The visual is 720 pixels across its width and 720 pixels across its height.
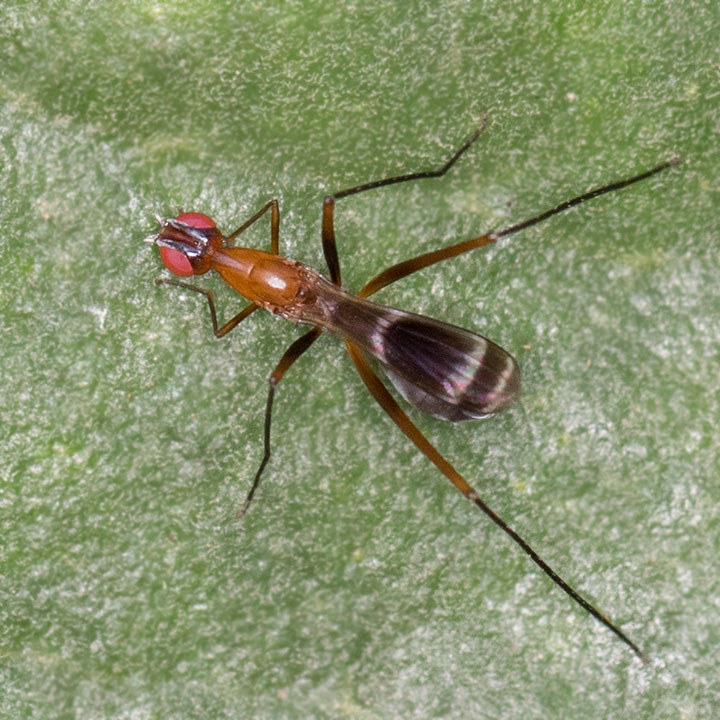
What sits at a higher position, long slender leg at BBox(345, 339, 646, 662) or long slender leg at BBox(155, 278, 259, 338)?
long slender leg at BBox(155, 278, 259, 338)

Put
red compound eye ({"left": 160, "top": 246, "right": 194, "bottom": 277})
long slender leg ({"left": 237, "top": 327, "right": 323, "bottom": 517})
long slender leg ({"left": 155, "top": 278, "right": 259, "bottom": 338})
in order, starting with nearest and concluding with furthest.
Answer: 1. long slender leg ({"left": 237, "top": 327, "right": 323, "bottom": 517})
2. red compound eye ({"left": 160, "top": 246, "right": 194, "bottom": 277})
3. long slender leg ({"left": 155, "top": 278, "right": 259, "bottom": 338})

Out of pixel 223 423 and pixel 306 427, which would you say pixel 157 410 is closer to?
pixel 223 423

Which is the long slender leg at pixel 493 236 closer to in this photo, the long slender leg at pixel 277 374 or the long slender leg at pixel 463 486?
the long slender leg at pixel 277 374

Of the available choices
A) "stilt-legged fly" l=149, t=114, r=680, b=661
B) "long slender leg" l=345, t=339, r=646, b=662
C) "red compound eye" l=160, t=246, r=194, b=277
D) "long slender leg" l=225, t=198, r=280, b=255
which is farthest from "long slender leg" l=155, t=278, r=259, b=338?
"long slender leg" l=345, t=339, r=646, b=662

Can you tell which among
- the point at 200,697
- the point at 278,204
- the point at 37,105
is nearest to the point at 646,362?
the point at 278,204

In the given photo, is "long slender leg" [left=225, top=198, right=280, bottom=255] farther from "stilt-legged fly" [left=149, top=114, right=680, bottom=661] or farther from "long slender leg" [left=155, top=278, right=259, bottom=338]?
"long slender leg" [left=155, top=278, right=259, bottom=338]

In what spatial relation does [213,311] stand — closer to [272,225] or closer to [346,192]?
[272,225]

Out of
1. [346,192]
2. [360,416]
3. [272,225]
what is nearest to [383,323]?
[360,416]
